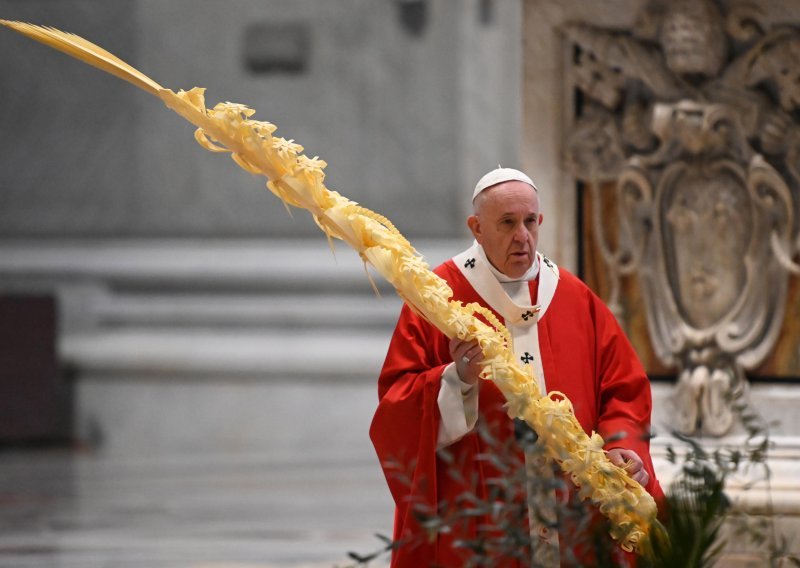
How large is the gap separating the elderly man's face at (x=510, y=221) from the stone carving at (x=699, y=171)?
1577 mm

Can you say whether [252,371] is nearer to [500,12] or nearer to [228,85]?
[228,85]

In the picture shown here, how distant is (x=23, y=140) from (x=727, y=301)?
8.97 m

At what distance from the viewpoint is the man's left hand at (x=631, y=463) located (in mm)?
3682

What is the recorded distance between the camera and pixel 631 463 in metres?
3.69

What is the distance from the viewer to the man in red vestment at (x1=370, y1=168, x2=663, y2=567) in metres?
3.82

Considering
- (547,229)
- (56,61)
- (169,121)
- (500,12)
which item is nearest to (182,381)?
(169,121)

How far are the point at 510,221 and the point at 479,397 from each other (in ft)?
1.47

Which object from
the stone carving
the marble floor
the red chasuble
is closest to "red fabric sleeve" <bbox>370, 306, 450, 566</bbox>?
the red chasuble

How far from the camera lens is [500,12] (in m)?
12.3

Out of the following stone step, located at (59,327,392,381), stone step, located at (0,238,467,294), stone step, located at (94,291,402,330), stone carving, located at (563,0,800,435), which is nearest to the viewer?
stone carving, located at (563,0,800,435)

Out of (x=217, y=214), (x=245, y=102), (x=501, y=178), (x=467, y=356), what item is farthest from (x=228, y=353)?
(x=467, y=356)

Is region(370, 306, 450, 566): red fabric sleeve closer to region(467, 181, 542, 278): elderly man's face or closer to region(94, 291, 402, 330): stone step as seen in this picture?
region(467, 181, 542, 278): elderly man's face

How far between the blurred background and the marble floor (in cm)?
61

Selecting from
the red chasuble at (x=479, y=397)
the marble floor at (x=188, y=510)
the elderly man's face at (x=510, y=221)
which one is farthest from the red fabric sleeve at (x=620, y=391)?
the marble floor at (x=188, y=510)
